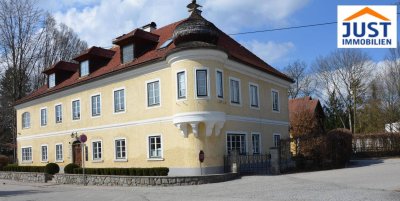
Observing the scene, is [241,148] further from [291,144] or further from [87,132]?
[87,132]

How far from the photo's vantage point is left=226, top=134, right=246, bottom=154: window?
2528 centimetres

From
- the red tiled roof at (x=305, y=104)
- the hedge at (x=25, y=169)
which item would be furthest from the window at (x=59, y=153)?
the red tiled roof at (x=305, y=104)

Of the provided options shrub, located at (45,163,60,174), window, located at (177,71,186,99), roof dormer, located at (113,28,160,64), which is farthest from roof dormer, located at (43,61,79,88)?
window, located at (177,71,186,99)

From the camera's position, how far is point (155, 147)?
26.1m

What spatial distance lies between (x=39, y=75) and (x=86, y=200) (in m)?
38.6

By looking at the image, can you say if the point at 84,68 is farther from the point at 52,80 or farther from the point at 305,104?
the point at 305,104

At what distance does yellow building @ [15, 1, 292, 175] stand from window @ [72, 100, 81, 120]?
7 centimetres

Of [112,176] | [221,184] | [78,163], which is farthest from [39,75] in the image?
[221,184]

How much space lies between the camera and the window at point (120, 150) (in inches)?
1113

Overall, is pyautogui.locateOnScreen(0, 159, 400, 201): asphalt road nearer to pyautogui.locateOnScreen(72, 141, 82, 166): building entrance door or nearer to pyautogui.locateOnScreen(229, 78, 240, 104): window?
pyautogui.locateOnScreen(229, 78, 240, 104): window

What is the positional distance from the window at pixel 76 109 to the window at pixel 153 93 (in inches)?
317

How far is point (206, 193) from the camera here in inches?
682

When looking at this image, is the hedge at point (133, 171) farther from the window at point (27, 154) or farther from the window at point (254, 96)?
the window at point (27, 154)

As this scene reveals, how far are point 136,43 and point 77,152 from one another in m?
10.0
